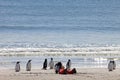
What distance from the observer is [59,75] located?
1096 inches

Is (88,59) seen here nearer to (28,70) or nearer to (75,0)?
(28,70)

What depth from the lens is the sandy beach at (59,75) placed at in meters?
26.9

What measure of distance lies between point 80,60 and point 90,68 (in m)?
3.47

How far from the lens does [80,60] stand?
34.8m

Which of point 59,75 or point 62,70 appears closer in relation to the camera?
point 59,75

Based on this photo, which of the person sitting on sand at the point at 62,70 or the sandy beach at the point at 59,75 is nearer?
the sandy beach at the point at 59,75

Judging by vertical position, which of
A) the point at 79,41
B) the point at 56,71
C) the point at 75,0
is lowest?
the point at 56,71

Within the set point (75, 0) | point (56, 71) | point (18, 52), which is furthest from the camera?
point (75, 0)

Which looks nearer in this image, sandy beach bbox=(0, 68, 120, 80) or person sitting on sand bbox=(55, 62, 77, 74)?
sandy beach bbox=(0, 68, 120, 80)

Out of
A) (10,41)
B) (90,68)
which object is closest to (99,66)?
(90,68)

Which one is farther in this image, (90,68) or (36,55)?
(36,55)

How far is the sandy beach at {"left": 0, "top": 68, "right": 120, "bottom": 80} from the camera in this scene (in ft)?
88.2

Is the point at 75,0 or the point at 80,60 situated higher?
the point at 75,0

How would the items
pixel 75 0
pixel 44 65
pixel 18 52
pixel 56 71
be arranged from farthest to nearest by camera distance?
1. pixel 75 0
2. pixel 18 52
3. pixel 44 65
4. pixel 56 71
